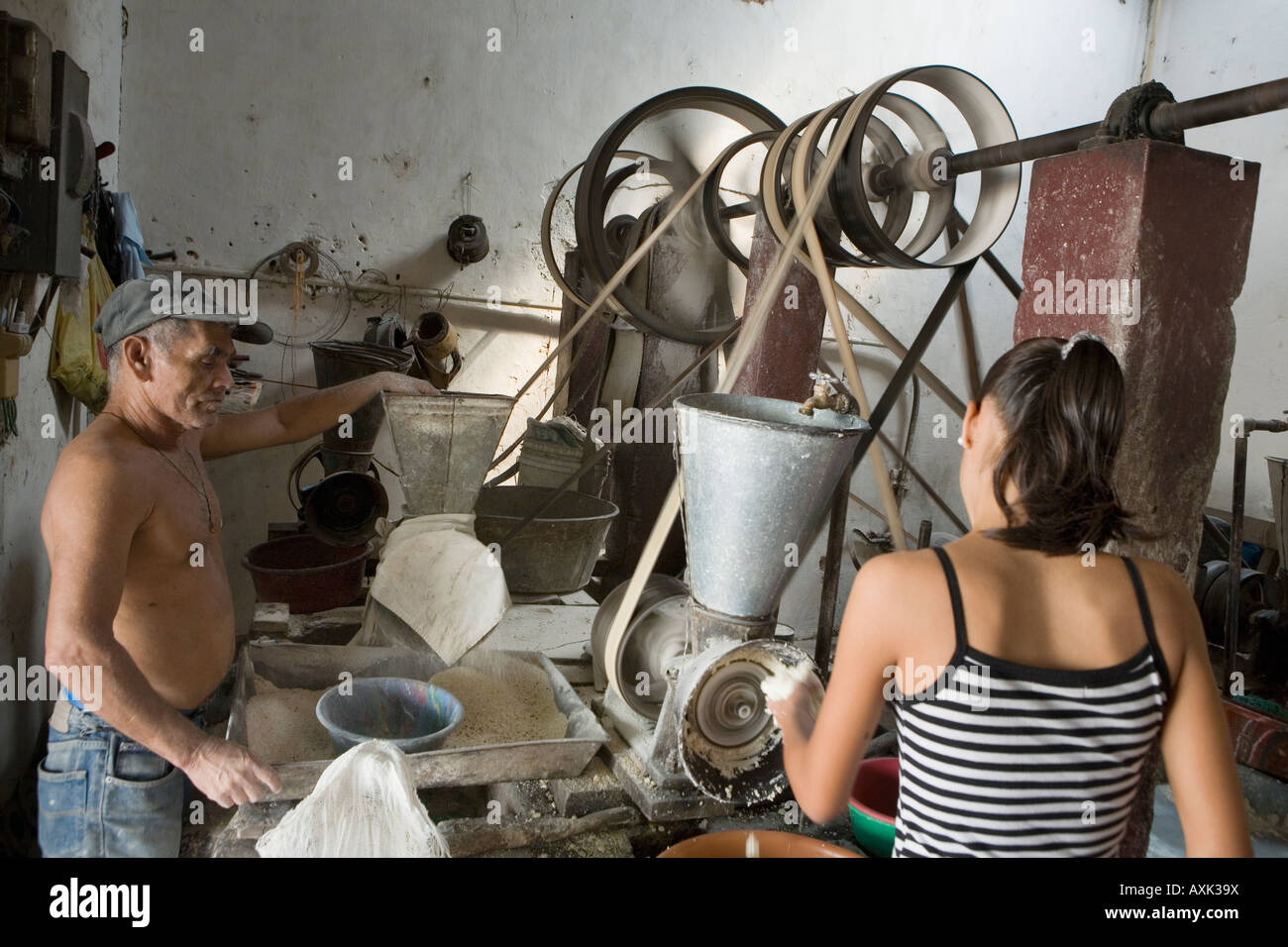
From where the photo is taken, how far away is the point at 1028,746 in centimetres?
140

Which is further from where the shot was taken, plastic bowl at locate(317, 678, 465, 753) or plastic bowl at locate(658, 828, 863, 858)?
plastic bowl at locate(317, 678, 465, 753)

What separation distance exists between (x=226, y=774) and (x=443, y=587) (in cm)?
100

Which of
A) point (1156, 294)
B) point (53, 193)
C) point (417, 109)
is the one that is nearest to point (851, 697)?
point (1156, 294)

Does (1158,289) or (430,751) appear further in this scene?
(430,751)

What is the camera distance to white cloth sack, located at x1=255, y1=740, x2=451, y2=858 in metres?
1.93

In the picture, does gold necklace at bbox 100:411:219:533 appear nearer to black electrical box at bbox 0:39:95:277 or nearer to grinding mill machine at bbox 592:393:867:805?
black electrical box at bbox 0:39:95:277

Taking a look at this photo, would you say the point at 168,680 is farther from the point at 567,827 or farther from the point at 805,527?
the point at 805,527

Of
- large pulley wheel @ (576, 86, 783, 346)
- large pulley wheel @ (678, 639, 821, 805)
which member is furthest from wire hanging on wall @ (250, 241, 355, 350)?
large pulley wheel @ (678, 639, 821, 805)

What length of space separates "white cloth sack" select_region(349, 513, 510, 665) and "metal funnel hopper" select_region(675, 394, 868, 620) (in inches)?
30.4

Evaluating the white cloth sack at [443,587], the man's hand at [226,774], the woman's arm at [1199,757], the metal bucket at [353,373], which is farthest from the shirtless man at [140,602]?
the woman's arm at [1199,757]

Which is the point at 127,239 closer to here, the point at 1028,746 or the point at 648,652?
the point at 648,652

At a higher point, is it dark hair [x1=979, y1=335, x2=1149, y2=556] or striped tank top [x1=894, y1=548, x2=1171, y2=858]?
dark hair [x1=979, y1=335, x2=1149, y2=556]

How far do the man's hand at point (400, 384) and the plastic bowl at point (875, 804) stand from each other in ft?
5.97

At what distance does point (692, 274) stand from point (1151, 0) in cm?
587
